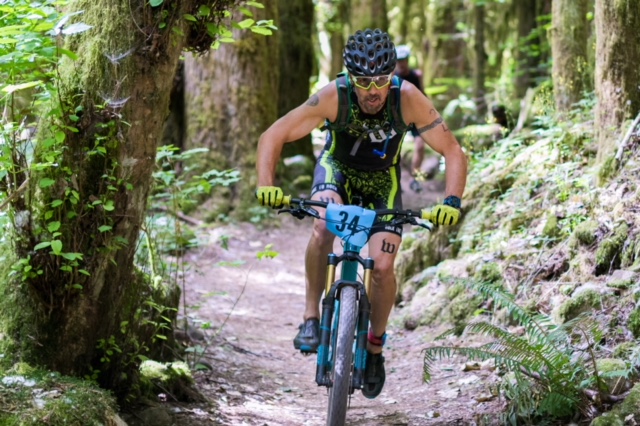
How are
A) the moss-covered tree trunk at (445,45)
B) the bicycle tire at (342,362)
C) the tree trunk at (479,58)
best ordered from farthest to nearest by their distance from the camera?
the moss-covered tree trunk at (445,45), the tree trunk at (479,58), the bicycle tire at (342,362)

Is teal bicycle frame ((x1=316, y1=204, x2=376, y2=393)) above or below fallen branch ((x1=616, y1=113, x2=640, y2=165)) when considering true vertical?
below

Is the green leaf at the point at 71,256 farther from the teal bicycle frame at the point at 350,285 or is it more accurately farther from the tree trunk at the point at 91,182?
the teal bicycle frame at the point at 350,285

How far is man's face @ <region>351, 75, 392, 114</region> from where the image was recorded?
4.61 m

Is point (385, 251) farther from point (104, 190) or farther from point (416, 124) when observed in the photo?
point (104, 190)

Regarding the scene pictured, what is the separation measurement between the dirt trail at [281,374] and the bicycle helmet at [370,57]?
1850 millimetres

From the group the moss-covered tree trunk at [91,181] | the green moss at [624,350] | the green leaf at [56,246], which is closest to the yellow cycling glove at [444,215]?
the green moss at [624,350]

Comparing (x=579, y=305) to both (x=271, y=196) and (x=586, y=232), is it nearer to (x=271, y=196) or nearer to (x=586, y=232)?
(x=586, y=232)

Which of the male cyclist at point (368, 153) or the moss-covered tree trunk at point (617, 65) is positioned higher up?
the moss-covered tree trunk at point (617, 65)

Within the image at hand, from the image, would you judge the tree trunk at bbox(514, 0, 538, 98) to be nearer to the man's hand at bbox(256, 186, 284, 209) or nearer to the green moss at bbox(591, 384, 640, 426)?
the man's hand at bbox(256, 186, 284, 209)

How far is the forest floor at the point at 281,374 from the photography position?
5133 millimetres

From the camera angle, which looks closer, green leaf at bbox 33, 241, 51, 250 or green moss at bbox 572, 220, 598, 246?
green leaf at bbox 33, 241, 51, 250

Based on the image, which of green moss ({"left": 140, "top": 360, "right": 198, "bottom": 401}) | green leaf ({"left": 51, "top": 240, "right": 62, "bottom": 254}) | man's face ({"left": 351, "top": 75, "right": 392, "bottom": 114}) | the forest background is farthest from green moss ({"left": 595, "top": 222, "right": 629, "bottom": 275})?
green leaf ({"left": 51, "top": 240, "right": 62, "bottom": 254})

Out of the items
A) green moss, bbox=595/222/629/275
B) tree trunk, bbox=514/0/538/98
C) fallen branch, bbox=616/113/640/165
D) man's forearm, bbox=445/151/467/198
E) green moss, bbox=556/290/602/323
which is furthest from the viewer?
tree trunk, bbox=514/0/538/98

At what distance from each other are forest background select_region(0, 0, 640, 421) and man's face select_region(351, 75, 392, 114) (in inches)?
27.3
